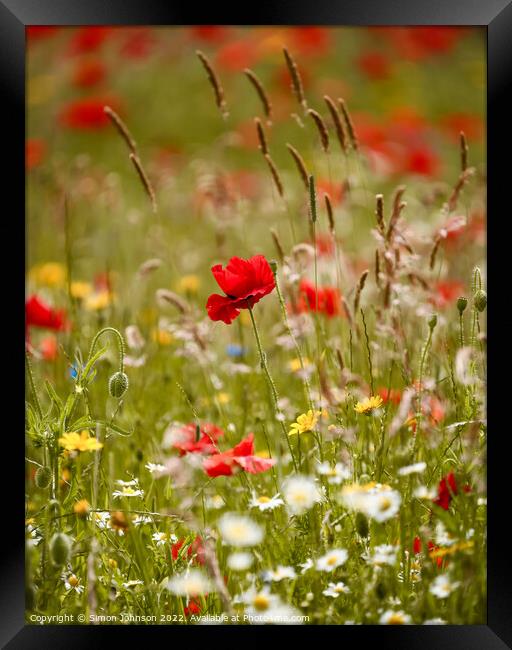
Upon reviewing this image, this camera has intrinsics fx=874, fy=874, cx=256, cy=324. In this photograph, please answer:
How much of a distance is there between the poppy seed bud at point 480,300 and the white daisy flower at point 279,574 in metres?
0.52

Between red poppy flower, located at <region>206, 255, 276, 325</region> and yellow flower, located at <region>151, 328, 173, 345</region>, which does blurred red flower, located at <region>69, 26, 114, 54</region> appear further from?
red poppy flower, located at <region>206, 255, 276, 325</region>

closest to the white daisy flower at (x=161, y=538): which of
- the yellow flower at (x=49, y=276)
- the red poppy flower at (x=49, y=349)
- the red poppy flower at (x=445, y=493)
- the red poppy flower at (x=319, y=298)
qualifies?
the red poppy flower at (x=445, y=493)

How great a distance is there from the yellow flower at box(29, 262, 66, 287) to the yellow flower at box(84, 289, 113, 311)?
0.14m

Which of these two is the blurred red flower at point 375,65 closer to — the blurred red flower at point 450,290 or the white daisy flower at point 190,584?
the blurred red flower at point 450,290

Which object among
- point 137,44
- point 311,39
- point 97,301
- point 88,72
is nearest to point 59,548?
point 97,301

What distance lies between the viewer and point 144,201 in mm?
4156

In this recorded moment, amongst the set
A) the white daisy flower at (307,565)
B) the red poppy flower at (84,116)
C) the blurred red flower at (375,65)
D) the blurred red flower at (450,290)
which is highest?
the blurred red flower at (375,65)

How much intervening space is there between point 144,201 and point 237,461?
294 centimetres

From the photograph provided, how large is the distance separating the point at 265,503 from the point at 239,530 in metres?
0.07

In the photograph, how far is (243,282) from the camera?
1.39 m

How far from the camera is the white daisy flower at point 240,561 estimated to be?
1369 millimetres

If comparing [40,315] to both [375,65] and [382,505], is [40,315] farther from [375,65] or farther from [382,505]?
[375,65]
